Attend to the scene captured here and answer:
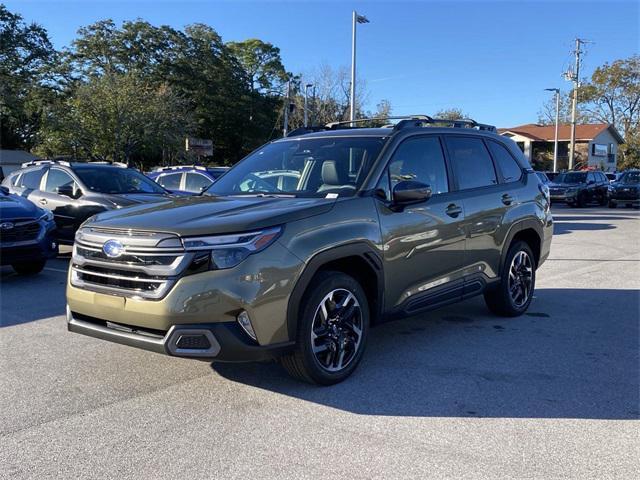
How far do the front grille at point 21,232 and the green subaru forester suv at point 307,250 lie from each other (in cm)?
446

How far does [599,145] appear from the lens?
61.7 m

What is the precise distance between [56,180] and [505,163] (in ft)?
27.5

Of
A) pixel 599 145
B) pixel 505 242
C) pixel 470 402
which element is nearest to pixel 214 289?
pixel 470 402

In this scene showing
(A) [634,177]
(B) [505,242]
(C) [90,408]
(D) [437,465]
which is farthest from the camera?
(A) [634,177]

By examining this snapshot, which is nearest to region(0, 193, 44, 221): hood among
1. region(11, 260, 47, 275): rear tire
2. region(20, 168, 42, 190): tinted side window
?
region(11, 260, 47, 275): rear tire

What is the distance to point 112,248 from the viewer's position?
404 cm

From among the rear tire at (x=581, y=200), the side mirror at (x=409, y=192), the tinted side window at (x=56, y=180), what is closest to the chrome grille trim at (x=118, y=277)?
the side mirror at (x=409, y=192)

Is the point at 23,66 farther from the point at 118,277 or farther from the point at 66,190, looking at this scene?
the point at 118,277

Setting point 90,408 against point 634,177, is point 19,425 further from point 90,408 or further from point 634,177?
point 634,177

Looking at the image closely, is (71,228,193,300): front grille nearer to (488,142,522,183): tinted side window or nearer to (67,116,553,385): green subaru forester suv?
(67,116,553,385): green subaru forester suv

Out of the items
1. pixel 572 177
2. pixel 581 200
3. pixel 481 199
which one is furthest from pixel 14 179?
pixel 572 177

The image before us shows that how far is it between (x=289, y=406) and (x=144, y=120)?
34267 mm

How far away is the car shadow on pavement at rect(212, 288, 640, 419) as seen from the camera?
4.03 meters

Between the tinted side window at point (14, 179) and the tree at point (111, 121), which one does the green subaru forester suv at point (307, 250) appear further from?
the tree at point (111, 121)
